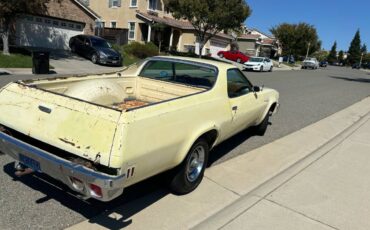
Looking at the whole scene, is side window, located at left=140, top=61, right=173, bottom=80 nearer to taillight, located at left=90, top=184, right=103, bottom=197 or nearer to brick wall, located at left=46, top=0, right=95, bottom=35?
taillight, located at left=90, top=184, right=103, bottom=197

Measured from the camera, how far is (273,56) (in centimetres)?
7419

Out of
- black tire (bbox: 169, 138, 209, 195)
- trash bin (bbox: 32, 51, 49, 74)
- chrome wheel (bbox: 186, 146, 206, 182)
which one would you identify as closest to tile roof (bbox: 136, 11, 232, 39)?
trash bin (bbox: 32, 51, 49, 74)

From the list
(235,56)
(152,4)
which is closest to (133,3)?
(152,4)

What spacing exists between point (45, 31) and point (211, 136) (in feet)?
81.4

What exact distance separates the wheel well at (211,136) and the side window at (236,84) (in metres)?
0.79

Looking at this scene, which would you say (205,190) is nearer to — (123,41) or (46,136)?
(46,136)

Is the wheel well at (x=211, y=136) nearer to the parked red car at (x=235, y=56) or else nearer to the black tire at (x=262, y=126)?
the black tire at (x=262, y=126)

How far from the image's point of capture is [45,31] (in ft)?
87.2

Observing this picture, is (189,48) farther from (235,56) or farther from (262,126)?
(262,126)

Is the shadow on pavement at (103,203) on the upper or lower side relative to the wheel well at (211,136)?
lower

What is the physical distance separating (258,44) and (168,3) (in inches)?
1293

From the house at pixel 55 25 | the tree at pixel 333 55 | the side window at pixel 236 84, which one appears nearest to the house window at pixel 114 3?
the house at pixel 55 25

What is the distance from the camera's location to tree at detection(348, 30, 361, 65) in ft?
406

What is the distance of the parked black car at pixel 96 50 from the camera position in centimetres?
2238
